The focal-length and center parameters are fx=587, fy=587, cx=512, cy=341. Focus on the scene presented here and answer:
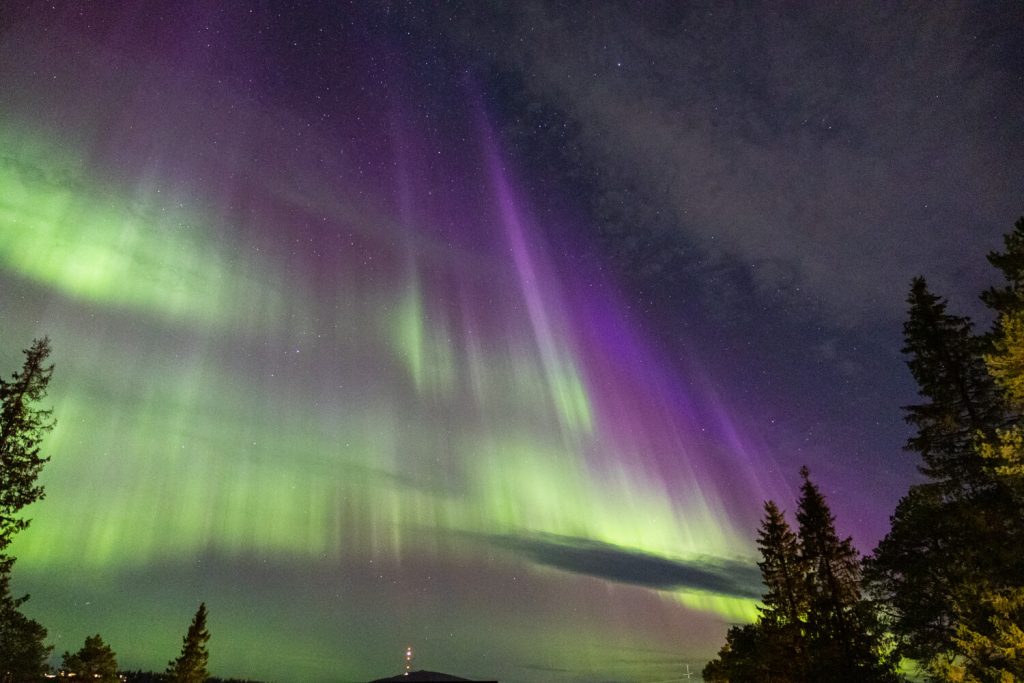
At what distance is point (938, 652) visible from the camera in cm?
2011

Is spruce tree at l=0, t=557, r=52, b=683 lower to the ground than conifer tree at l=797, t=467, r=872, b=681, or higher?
higher

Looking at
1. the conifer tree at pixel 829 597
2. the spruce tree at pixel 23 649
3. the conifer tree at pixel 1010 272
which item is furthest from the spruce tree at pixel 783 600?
the spruce tree at pixel 23 649

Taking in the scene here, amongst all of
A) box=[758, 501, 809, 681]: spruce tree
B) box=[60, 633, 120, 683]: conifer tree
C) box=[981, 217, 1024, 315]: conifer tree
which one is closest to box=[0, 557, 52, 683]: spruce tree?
box=[60, 633, 120, 683]: conifer tree

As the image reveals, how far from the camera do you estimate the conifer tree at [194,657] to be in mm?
71312

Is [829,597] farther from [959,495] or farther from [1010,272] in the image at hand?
[1010,272]

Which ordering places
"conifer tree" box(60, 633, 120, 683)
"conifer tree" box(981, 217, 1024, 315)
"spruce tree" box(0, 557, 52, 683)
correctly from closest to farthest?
1. "conifer tree" box(981, 217, 1024, 315)
2. "spruce tree" box(0, 557, 52, 683)
3. "conifer tree" box(60, 633, 120, 683)

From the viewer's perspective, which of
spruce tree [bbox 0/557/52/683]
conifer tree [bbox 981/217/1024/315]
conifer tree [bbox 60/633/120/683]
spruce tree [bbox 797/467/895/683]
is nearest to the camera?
conifer tree [bbox 981/217/1024/315]

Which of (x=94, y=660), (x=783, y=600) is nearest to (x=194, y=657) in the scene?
(x=94, y=660)

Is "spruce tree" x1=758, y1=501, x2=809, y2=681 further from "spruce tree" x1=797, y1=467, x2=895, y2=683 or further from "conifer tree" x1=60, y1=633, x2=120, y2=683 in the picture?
"conifer tree" x1=60, y1=633, x2=120, y2=683

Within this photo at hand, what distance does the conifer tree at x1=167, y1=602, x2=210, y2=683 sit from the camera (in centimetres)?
7131

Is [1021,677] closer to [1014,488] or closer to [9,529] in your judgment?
[1014,488]

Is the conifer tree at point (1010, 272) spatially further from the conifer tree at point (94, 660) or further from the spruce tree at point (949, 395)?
the conifer tree at point (94, 660)

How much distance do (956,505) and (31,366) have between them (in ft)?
126

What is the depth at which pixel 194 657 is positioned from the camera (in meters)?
72.6
